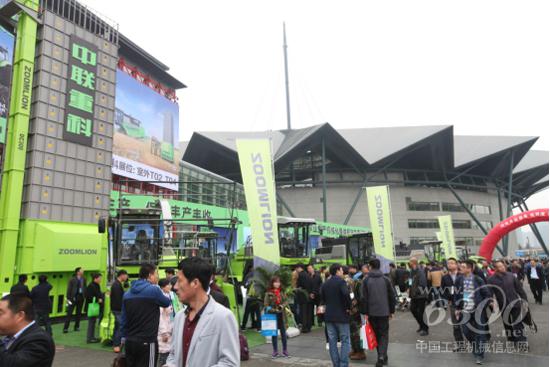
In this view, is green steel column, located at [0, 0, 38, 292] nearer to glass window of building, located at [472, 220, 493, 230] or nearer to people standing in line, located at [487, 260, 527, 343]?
people standing in line, located at [487, 260, 527, 343]

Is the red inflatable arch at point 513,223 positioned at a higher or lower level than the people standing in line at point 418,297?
higher

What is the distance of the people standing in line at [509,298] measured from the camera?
734 cm

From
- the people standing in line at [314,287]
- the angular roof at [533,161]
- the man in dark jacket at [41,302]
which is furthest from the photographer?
the angular roof at [533,161]

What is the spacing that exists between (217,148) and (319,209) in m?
15.4

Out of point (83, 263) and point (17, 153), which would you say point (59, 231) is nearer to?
point (83, 263)

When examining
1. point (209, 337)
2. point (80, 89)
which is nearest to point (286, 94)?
point (80, 89)

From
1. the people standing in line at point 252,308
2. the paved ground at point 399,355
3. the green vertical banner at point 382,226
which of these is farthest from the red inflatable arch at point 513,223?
the people standing in line at point 252,308

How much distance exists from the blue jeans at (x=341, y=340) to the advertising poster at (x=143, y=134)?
21125 millimetres

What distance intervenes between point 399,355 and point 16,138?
906cm

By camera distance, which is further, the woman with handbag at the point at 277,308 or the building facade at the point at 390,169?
the building facade at the point at 390,169

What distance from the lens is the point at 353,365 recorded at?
6.69 metres

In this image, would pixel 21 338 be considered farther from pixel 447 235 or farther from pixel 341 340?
pixel 447 235

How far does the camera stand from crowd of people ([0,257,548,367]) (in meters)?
2.38

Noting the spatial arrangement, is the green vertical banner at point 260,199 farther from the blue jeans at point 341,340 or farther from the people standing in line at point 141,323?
the people standing in line at point 141,323
